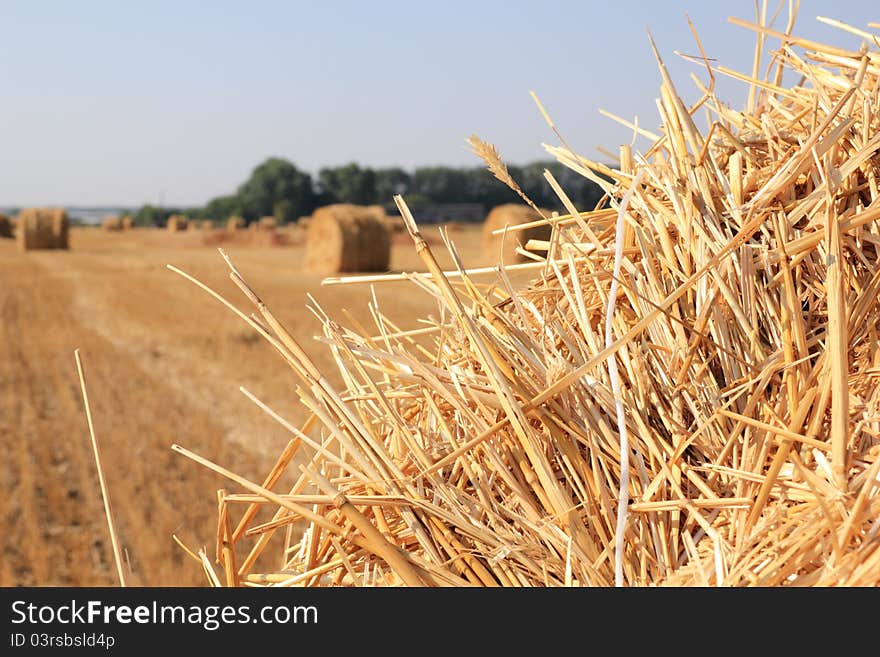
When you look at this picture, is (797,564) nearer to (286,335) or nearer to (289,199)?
(286,335)

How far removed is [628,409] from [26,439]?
26.7ft

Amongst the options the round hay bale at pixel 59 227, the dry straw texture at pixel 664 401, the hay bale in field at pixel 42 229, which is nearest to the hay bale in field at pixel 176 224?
the round hay bale at pixel 59 227

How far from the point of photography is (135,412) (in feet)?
30.2

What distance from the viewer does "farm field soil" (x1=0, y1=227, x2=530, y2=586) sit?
5.97 metres

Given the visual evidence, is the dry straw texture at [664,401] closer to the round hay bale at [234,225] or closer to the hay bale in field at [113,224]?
the round hay bale at [234,225]

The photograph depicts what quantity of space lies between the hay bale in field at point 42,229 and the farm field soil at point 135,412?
14014 mm

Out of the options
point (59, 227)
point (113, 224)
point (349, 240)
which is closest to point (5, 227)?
point (113, 224)

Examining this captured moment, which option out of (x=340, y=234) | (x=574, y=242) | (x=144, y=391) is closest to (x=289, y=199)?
(x=340, y=234)

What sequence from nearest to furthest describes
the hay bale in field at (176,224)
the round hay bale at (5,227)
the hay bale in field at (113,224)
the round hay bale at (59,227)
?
the round hay bale at (59,227)
the hay bale in field at (176,224)
the round hay bale at (5,227)
the hay bale in field at (113,224)

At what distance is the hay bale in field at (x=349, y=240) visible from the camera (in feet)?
72.0

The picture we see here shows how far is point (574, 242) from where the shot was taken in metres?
1.65

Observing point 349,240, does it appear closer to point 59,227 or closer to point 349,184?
point 59,227

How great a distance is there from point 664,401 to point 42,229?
A: 35.7 metres

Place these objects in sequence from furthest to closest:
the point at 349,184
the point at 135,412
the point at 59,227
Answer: the point at 349,184 < the point at 59,227 < the point at 135,412
